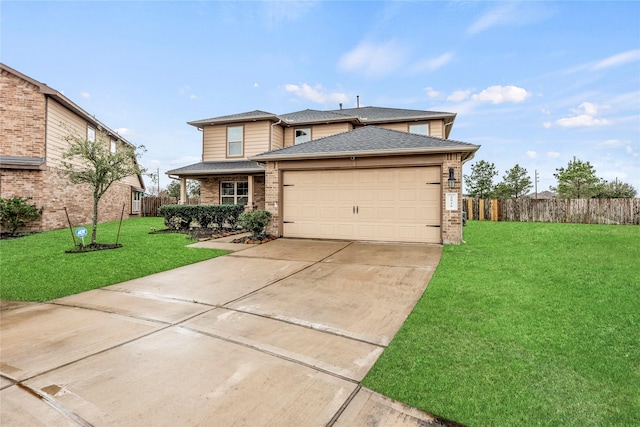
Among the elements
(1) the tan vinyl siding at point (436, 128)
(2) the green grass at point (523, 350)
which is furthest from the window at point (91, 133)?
(2) the green grass at point (523, 350)

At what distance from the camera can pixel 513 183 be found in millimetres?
30641

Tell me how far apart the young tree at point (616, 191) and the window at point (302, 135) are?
2805 centimetres

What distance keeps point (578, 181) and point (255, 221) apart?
3026cm

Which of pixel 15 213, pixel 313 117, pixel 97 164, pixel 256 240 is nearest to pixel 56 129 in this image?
pixel 15 213

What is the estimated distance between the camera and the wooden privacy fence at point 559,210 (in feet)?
50.8

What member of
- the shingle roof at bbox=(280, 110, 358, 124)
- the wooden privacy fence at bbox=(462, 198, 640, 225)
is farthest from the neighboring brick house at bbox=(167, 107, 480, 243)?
the wooden privacy fence at bbox=(462, 198, 640, 225)

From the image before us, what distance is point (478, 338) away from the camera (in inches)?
123

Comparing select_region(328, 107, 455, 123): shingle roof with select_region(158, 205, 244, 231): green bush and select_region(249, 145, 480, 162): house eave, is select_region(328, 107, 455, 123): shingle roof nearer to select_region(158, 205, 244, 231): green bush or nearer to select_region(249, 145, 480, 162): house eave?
select_region(249, 145, 480, 162): house eave

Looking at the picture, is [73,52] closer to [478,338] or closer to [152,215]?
[152,215]

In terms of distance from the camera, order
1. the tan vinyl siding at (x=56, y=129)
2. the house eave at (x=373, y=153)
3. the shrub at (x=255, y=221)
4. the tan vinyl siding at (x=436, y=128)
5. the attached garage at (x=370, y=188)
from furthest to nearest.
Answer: the tan vinyl siding at (x=436, y=128) → the tan vinyl siding at (x=56, y=129) → the shrub at (x=255, y=221) → the attached garage at (x=370, y=188) → the house eave at (x=373, y=153)

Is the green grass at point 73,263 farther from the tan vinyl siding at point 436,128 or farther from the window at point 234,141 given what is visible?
the tan vinyl siding at point 436,128

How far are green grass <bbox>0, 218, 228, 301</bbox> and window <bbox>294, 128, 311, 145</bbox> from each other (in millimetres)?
8817

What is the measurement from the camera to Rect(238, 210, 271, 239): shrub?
9.93 m

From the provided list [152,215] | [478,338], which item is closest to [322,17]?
[478,338]
